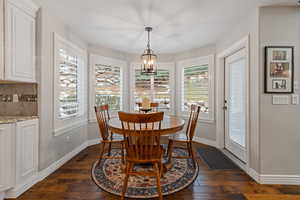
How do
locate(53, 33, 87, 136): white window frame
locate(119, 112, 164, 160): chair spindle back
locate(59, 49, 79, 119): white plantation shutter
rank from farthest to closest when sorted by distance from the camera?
locate(59, 49, 79, 119): white plantation shutter → locate(53, 33, 87, 136): white window frame → locate(119, 112, 164, 160): chair spindle back

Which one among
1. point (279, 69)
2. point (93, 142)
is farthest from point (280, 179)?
point (93, 142)

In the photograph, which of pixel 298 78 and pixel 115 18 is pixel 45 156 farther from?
pixel 298 78

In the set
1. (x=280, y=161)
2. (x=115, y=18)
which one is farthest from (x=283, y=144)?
(x=115, y=18)

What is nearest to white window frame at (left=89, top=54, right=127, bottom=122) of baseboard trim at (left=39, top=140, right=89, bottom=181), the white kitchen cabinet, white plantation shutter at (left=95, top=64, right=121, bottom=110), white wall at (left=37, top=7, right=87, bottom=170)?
white plantation shutter at (left=95, top=64, right=121, bottom=110)

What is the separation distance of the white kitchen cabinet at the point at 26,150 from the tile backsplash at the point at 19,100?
253mm

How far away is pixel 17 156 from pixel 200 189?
2.21 meters

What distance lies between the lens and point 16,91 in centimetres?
240

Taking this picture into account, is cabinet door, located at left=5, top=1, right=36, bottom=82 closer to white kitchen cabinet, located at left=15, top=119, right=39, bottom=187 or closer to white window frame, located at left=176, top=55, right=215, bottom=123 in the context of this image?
white kitchen cabinet, located at left=15, top=119, right=39, bottom=187

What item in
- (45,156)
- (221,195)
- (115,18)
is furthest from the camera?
(115,18)

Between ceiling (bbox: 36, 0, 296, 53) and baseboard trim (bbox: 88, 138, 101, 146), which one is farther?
baseboard trim (bbox: 88, 138, 101, 146)

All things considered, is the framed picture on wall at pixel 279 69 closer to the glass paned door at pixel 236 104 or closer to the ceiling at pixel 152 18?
the glass paned door at pixel 236 104

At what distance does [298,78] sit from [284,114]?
0.52m

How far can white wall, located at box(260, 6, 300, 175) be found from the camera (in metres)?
2.31

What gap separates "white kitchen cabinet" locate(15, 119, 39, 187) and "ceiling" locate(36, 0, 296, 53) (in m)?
1.66
